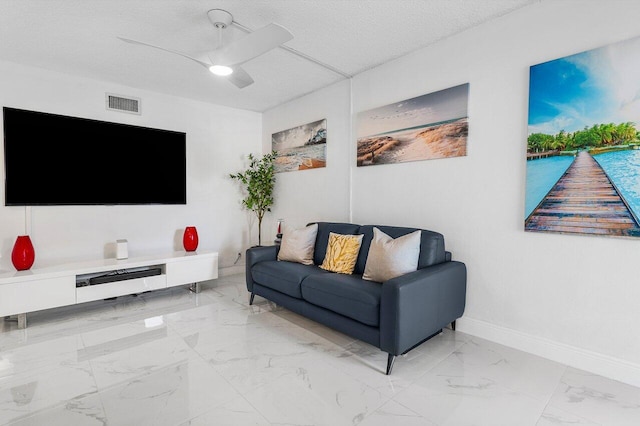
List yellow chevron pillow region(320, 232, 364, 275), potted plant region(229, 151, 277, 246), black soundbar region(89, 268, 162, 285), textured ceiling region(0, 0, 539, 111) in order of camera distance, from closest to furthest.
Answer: textured ceiling region(0, 0, 539, 111) < yellow chevron pillow region(320, 232, 364, 275) < black soundbar region(89, 268, 162, 285) < potted plant region(229, 151, 277, 246)

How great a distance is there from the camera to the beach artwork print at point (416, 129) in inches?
104

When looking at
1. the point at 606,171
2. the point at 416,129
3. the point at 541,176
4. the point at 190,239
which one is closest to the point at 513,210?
the point at 541,176

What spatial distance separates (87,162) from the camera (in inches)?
135

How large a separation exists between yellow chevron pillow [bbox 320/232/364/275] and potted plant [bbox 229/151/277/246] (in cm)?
180

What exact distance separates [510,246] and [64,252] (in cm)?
429

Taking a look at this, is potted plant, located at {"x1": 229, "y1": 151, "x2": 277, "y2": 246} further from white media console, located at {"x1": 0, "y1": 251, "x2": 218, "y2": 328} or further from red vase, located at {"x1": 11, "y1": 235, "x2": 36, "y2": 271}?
red vase, located at {"x1": 11, "y1": 235, "x2": 36, "y2": 271}

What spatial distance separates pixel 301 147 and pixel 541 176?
277 centimetres

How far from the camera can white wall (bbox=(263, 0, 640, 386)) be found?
1.95 metres

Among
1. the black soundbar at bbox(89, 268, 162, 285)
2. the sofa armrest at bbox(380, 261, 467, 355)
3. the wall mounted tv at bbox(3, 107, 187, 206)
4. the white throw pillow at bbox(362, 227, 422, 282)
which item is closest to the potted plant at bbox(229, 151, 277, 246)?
the wall mounted tv at bbox(3, 107, 187, 206)

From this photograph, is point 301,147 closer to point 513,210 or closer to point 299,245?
point 299,245

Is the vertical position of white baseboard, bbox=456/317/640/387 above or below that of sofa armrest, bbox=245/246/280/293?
below

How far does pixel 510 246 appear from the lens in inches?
93.4

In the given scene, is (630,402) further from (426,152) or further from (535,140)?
(426,152)

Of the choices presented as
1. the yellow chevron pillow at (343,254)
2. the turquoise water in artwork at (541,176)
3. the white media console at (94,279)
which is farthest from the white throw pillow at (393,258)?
the white media console at (94,279)
